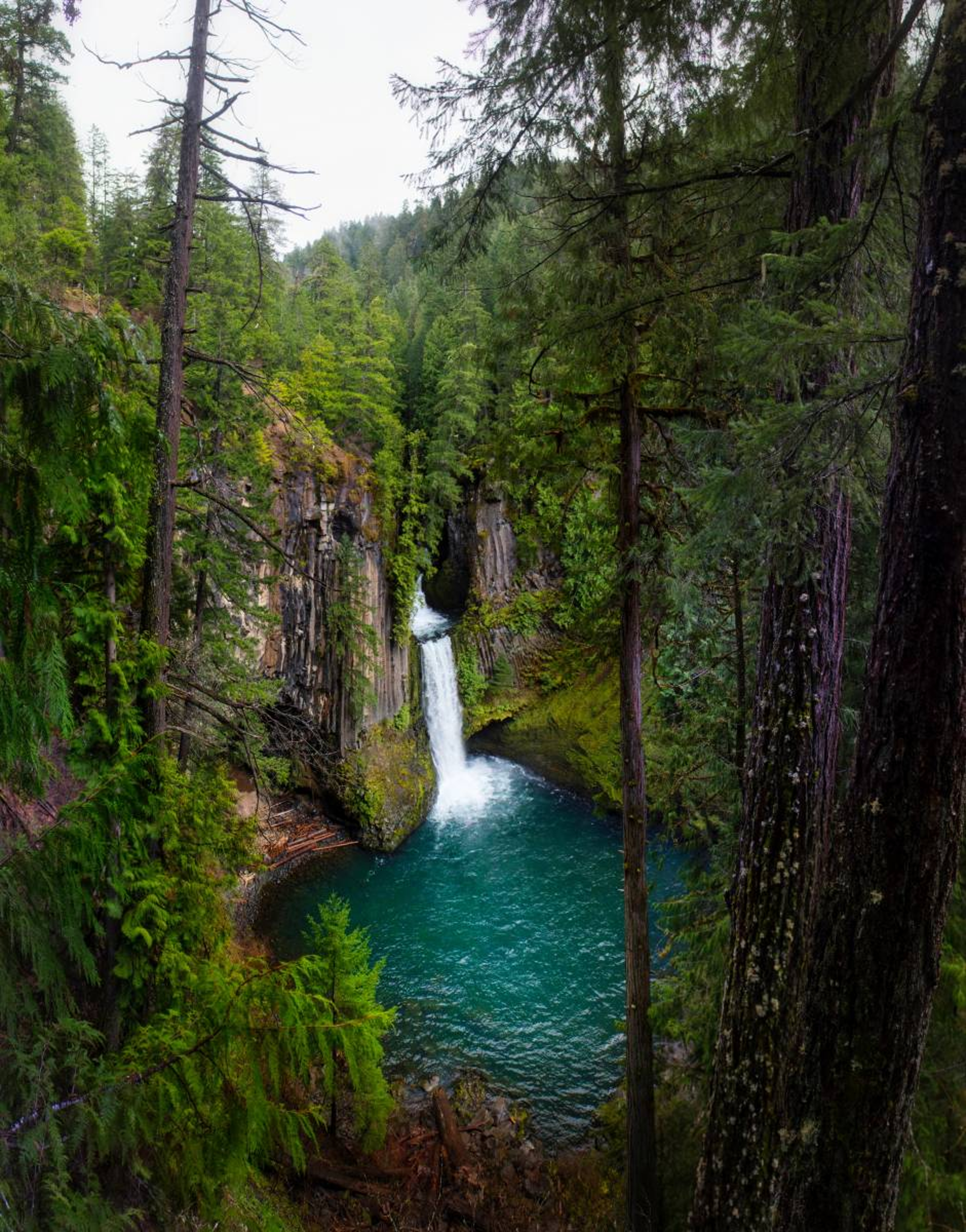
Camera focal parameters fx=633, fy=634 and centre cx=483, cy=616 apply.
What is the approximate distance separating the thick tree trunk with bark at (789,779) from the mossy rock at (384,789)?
12554mm

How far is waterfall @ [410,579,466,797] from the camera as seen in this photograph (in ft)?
62.5

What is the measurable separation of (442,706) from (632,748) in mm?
14164

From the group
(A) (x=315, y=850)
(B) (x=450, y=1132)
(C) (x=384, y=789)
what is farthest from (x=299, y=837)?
(B) (x=450, y=1132)

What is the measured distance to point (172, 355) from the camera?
524cm

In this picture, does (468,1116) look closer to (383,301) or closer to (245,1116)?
(245,1116)

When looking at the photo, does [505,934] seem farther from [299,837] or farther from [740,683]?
[740,683]

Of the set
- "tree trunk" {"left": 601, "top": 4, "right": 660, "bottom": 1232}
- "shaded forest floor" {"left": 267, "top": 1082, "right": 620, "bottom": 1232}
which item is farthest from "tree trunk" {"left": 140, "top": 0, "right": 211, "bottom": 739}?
"shaded forest floor" {"left": 267, "top": 1082, "right": 620, "bottom": 1232}

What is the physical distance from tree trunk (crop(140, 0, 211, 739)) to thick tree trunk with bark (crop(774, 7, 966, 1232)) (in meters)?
4.79

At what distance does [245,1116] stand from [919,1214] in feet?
15.8

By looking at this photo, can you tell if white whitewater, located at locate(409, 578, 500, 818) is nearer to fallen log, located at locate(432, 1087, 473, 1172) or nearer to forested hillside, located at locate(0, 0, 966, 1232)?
forested hillside, located at locate(0, 0, 966, 1232)

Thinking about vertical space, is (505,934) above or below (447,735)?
below

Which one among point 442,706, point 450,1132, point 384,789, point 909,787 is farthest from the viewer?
point 442,706

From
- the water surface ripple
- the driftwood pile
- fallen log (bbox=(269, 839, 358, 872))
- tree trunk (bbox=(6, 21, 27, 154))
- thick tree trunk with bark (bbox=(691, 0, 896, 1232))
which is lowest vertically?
the water surface ripple

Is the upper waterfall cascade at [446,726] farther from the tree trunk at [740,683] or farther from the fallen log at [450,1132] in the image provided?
the tree trunk at [740,683]
